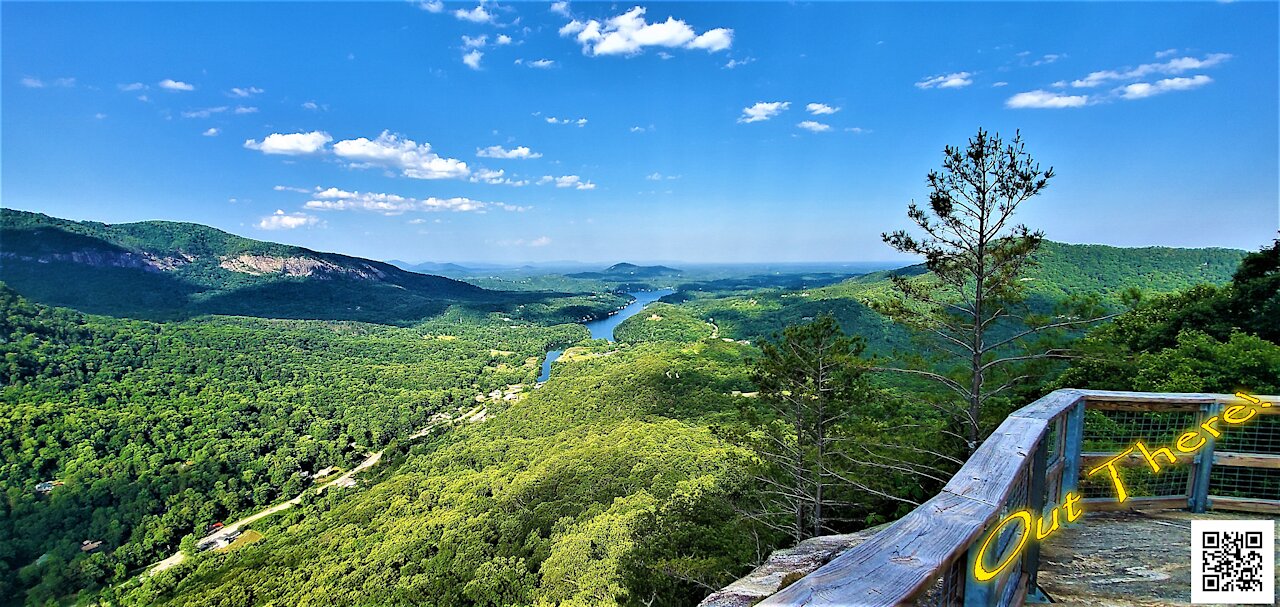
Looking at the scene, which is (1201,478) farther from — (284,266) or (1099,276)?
(284,266)

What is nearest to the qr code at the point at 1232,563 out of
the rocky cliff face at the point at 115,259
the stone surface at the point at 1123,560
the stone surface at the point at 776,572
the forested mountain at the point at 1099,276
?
the stone surface at the point at 1123,560

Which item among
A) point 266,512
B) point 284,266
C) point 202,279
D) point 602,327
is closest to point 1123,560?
point 266,512

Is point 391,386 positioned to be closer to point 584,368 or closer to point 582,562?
point 584,368

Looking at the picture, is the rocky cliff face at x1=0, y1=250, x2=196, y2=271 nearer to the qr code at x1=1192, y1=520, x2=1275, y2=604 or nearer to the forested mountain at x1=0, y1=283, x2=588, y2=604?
the forested mountain at x1=0, y1=283, x2=588, y2=604

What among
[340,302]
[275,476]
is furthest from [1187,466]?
[340,302]

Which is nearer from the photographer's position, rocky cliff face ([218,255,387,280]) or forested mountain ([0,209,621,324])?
forested mountain ([0,209,621,324])

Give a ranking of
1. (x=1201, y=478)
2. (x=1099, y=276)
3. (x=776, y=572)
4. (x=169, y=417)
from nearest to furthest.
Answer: (x=1201, y=478), (x=776, y=572), (x=169, y=417), (x=1099, y=276)

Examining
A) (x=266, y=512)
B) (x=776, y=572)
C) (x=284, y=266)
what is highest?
(x=284, y=266)

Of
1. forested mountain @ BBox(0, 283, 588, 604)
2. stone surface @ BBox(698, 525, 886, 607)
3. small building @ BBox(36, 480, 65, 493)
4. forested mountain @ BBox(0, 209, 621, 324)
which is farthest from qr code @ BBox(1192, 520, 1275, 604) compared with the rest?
forested mountain @ BBox(0, 209, 621, 324)
